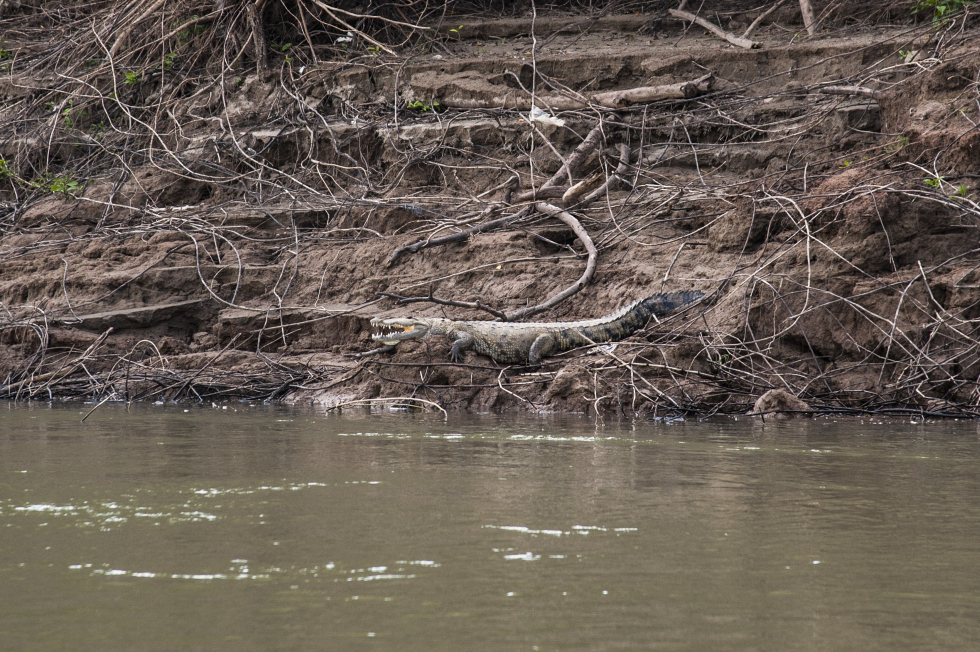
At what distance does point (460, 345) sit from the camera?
7.22 m

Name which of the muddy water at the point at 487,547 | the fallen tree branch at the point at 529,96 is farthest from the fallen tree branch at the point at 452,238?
the muddy water at the point at 487,547

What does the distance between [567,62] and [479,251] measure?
10.5 feet

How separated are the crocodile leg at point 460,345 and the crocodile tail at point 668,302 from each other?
4.44ft

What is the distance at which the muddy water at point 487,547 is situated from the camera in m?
1.64

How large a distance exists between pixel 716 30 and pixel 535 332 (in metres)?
5.47

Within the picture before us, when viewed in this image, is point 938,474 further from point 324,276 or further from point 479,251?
point 324,276

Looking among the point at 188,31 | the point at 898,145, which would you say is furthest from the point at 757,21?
the point at 188,31

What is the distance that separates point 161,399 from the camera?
7.16 m

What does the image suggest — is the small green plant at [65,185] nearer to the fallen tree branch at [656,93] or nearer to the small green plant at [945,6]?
the fallen tree branch at [656,93]

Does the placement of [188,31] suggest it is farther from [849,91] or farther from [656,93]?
[849,91]

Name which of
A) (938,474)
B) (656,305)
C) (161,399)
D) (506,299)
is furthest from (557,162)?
(938,474)

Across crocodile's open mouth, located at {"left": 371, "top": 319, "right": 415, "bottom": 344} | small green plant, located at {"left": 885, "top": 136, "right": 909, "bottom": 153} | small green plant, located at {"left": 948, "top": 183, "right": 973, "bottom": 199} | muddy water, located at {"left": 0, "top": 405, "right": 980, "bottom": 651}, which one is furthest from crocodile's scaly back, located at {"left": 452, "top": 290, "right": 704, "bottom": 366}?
muddy water, located at {"left": 0, "top": 405, "right": 980, "bottom": 651}

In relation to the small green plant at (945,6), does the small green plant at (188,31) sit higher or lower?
higher

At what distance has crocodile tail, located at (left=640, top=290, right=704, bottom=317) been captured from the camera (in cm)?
698
